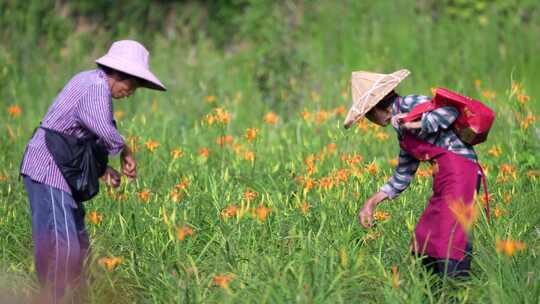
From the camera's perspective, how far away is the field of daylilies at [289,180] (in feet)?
13.1

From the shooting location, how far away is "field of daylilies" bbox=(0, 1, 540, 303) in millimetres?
3996

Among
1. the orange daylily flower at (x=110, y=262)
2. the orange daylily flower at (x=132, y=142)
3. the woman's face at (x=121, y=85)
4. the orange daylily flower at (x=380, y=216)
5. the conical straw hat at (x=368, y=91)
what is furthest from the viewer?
the orange daylily flower at (x=132, y=142)

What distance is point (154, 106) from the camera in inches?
300

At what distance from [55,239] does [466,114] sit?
1.81 meters

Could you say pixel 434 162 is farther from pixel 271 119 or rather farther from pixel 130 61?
pixel 271 119

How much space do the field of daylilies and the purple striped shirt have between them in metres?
0.30

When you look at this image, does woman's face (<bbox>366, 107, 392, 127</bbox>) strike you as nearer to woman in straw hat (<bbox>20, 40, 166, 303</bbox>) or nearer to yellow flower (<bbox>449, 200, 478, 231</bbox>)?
yellow flower (<bbox>449, 200, 478, 231</bbox>)

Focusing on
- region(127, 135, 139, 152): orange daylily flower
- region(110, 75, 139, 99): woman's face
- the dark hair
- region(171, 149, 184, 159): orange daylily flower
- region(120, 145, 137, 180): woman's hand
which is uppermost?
region(110, 75, 139, 99): woman's face

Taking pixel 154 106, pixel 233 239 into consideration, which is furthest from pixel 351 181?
pixel 154 106

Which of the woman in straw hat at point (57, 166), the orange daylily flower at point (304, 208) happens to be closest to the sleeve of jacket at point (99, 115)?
the woman in straw hat at point (57, 166)

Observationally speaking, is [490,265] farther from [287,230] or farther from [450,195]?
[287,230]

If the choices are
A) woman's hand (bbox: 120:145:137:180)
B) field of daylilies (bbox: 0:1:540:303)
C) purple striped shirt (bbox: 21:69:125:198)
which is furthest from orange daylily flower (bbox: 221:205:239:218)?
purple striped shirt (bbox: 21:69:125:198)

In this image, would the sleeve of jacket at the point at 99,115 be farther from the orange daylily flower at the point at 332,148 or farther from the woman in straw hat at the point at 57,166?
the orange daylily flower at the point at 332,148

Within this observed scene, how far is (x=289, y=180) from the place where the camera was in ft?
18.7
